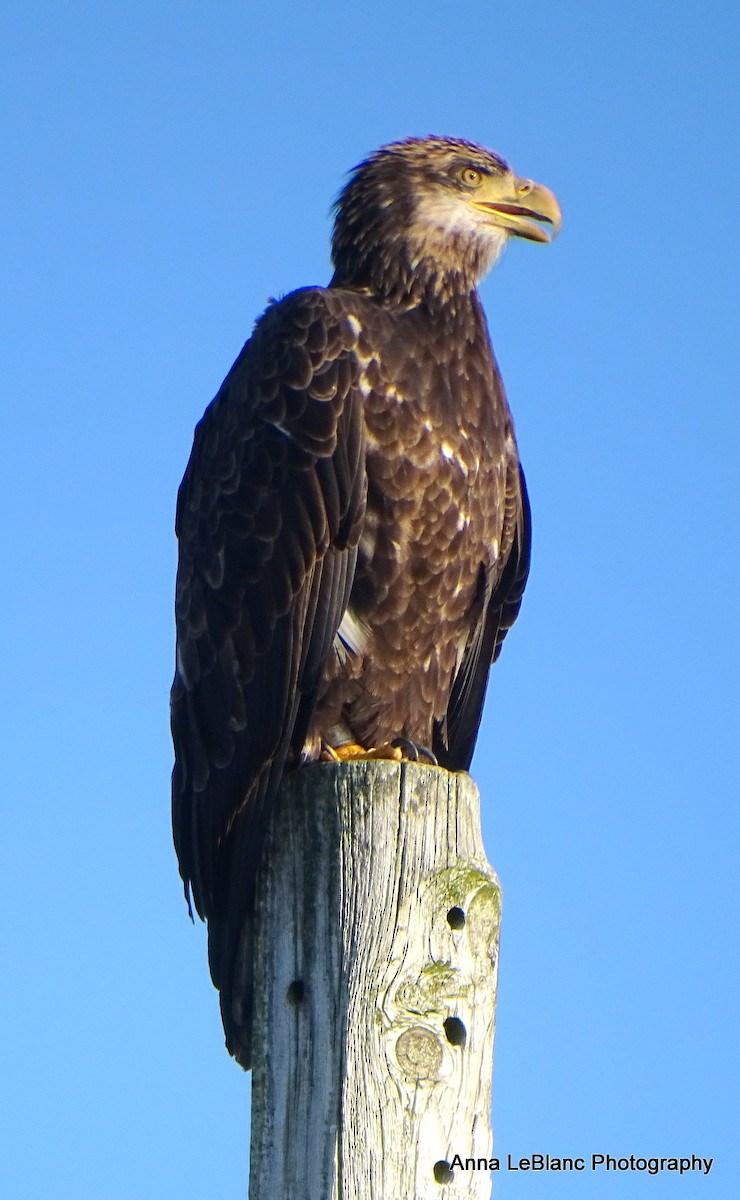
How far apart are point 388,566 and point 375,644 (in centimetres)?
29

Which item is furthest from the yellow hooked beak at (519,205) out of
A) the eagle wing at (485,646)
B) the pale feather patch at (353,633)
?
the pale feather patch at (353,633)

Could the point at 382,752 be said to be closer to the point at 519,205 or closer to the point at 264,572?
the point at 264,572

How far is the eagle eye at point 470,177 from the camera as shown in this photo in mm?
6277

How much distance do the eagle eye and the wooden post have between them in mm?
3263

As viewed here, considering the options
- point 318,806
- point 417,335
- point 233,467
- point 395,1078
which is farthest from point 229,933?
point 417,335

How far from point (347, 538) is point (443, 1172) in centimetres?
236

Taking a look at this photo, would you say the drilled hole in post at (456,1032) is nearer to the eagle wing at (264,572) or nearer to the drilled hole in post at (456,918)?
the drilled hole in post at (456,918)

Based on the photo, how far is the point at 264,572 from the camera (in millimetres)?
5309

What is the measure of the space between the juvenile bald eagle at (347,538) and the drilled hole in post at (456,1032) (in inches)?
52.9

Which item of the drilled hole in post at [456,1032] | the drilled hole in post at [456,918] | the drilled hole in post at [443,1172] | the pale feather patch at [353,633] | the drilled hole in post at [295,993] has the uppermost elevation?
the pale feather patch at [353,633]

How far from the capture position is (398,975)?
341 cm

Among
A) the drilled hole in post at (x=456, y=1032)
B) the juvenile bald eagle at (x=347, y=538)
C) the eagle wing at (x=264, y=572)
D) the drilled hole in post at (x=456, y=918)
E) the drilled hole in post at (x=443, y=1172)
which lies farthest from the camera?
the juvenile bald eagle at (x=347, y=538)

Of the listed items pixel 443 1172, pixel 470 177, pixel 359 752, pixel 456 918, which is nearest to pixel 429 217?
pixel 470 177

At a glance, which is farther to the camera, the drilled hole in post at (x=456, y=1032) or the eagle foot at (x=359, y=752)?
the eagle foot at (x=359, y=752)
